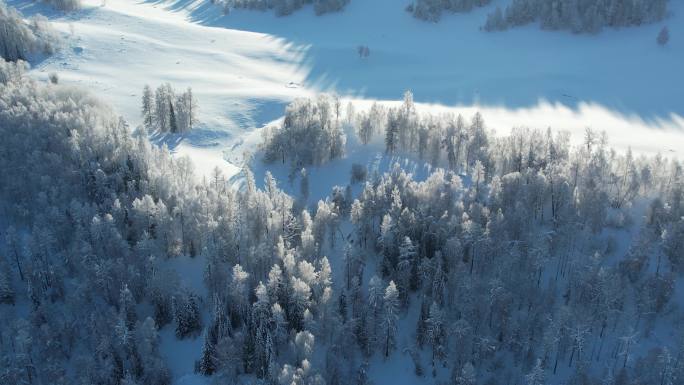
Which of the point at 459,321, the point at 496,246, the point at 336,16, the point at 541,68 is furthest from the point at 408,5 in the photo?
the point at 459,321

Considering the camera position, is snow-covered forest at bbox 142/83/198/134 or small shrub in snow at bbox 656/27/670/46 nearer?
snow-covered forest at bbox 142/83/198/134

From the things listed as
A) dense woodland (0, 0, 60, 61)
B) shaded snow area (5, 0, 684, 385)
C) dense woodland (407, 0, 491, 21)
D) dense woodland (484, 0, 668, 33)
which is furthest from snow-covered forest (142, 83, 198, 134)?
dense woodland (484, 0, 668, 33)

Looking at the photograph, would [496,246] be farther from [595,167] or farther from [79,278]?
[79,278]

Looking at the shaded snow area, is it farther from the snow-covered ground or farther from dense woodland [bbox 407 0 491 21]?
dense woodland [bbox 407 0 491 21]

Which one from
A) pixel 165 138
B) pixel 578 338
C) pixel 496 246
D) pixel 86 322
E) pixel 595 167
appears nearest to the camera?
pixel 578 338

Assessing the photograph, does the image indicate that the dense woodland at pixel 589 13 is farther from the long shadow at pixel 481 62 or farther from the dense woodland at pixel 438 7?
the dense woodland at pixel 438 7

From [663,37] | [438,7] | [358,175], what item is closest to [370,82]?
[438,7]

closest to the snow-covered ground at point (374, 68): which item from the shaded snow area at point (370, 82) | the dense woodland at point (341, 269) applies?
the shaded snow area at point (370, 82)
